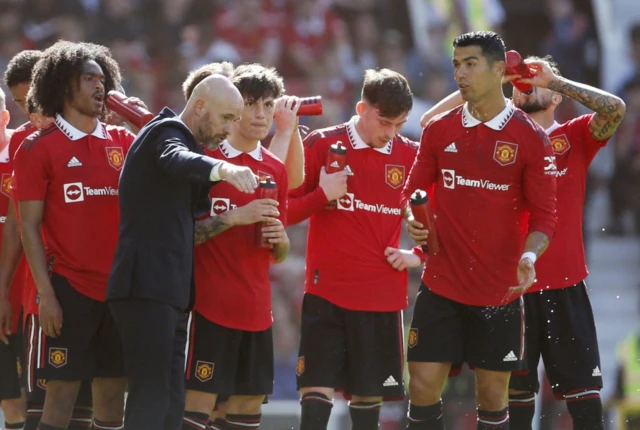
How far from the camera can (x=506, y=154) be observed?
6273 millimetres

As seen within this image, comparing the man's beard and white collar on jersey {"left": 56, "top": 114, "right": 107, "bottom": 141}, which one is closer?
white collar on jersey {"left": 56, "top": 114, "right": 107, "bottom": 141}

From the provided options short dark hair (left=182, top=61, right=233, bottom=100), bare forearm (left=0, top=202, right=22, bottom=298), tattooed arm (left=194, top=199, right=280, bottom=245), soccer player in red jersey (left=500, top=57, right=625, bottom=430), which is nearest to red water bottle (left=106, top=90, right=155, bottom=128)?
short dark hair (left=182, top=61, right=233, bottom=100)

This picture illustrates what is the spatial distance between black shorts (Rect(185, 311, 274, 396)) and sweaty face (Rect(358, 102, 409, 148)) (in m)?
1.44

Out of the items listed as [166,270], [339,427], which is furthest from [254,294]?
[339,427]

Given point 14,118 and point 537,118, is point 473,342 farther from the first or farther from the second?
point 14,118

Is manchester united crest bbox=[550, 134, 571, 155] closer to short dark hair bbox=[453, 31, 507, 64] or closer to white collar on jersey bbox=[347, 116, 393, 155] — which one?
short dark hair bbox=[453, 31, 507, 64]

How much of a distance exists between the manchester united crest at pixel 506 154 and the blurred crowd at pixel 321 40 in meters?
7.44

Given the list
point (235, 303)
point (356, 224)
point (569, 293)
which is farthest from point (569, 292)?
point (235, 303)

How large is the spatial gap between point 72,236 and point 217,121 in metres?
1.14

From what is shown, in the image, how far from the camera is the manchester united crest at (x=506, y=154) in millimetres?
6270

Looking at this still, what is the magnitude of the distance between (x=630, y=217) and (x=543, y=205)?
26.9 feet

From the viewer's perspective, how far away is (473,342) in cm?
638

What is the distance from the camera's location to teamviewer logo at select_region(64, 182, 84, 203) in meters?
6.01

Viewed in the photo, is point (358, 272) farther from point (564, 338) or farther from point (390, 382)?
point (564, 338)
